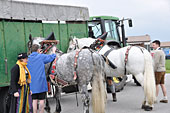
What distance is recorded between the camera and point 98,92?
5.35 meters

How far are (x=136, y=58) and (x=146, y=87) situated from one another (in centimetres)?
85

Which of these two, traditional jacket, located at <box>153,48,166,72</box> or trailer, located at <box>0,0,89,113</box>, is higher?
trailer, located at <box>0,0,89,113</box>

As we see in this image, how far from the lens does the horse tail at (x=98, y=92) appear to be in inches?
208

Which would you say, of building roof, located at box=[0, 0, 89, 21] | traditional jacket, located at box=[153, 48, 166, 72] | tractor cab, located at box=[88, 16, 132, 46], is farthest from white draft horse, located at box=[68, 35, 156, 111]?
tractor cab, located at box=[88, 16, 132, 46]

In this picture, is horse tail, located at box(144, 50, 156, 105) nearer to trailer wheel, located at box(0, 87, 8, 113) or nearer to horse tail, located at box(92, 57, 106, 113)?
horse tail, located at box(92, 57, 106, 113)

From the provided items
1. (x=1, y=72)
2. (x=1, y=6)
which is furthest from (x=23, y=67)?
(x=1, y=6)

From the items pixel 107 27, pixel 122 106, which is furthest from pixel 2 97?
pixel 107 27

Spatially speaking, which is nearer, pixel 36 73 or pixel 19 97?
pixel 19 97

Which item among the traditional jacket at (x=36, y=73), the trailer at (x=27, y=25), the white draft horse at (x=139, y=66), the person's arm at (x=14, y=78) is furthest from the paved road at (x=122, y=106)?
the person's arm at (x=14, y=78)

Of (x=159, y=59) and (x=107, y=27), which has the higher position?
(x=107, y=27)

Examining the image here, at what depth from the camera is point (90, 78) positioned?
5.47m

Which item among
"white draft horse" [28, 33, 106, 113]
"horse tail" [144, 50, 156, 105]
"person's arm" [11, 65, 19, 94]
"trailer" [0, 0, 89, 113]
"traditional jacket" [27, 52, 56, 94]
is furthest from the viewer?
"trailer" [0, 0, 89, 113]

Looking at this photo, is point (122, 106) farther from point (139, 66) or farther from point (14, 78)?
point (14, 78)

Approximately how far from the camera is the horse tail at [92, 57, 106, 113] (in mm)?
5281
